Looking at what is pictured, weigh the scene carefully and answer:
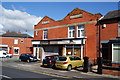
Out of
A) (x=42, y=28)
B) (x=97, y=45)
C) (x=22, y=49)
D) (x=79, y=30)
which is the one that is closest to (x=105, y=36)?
(x=97, y=45)

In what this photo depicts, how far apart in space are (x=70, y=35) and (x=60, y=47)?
2.74 metres

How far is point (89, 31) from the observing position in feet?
72.2

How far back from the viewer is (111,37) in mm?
19656

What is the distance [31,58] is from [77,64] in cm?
1020

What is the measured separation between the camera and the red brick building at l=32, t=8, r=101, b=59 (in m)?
21.8

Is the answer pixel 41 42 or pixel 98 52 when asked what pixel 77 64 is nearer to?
pixel 98 52

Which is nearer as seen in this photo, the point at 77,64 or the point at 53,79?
the point at 53,79

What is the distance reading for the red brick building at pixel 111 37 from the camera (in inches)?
703

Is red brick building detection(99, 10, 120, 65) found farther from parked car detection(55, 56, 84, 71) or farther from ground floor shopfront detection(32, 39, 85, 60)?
parked car detection(55, 56, 84, 71)

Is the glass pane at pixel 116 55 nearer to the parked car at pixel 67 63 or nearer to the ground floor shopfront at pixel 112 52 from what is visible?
the ground floor shopfront at pixel 112 52

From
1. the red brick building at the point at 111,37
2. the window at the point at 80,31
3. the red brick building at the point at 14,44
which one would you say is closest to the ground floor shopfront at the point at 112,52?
the red brick building at the point at 111,37

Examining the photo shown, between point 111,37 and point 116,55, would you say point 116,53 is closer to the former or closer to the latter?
point 116,55

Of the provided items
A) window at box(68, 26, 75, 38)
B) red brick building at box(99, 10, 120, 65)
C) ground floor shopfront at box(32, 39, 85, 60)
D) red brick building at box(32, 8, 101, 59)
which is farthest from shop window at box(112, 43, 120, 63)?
window at box(68, 26, 75, 38)

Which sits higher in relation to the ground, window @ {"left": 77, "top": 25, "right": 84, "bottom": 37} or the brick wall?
window @ {"left": 77, "top": 25, "right": 84, "bottom": 37}
